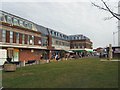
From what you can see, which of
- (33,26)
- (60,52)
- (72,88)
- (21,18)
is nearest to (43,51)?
(33,26)

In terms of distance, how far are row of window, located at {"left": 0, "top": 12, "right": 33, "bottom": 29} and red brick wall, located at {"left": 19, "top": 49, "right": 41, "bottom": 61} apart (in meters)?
5.49

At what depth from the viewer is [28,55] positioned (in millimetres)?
44062

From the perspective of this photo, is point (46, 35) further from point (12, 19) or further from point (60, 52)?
point (12, 19)

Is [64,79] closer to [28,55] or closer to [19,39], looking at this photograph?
[19,39]

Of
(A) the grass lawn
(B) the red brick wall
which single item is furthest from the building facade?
(A) the grass lawn

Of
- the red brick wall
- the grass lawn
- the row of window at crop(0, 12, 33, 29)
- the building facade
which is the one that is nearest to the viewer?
the grass lawn

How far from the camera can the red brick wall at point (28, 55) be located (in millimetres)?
41453

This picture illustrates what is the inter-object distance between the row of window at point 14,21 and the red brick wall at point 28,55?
18.0 feet

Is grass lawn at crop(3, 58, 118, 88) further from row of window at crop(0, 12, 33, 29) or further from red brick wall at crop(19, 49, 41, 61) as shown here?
red brick wall at crop(19, 49, 41, 61)

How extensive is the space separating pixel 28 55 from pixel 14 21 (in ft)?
23.9

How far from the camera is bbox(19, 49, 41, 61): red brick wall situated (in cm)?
4145

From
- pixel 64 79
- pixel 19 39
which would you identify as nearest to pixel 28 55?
pixel 19 39

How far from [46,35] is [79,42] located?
38287mm

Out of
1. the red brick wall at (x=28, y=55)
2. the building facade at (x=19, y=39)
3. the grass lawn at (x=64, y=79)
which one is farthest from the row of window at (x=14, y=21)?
the grass lawn at (x=64, y=79)
